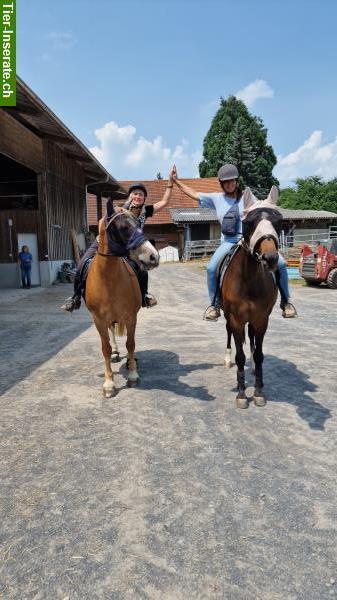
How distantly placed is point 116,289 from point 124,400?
4.32 feet

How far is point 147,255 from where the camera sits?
4289 mm

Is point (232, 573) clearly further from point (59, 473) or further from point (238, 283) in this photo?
point (238, 283)

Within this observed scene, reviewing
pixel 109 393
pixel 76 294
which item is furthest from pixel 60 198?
pixel 109 393

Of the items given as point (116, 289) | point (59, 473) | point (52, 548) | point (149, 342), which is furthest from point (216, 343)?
point (52, 548)

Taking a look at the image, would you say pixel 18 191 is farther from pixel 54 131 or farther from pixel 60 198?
pixel 54 131

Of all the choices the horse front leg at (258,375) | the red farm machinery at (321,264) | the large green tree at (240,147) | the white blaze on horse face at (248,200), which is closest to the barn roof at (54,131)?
the white blaze on horse face at (248,200)

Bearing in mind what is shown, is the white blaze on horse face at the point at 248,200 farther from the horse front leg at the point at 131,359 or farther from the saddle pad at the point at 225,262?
the horse front leg at the point at 131,359

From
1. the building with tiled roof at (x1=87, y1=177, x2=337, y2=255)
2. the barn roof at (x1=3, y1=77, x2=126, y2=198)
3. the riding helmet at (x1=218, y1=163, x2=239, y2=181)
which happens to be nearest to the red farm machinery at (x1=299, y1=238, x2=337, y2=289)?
the barn roof at (x1=3, y1=77, x2=126, y2=198)

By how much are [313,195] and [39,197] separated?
176 ft


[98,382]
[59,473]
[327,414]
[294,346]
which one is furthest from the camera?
[294,346]

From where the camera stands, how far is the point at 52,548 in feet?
8.59

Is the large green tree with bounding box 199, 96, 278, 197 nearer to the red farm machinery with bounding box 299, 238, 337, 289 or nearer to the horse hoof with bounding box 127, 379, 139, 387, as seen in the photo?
the red farm machinery with bounding box 299, 238, 337, 289

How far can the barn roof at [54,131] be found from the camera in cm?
1301

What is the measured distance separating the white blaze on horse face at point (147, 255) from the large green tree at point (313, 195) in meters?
62.5
